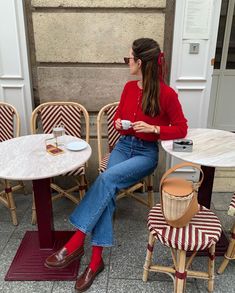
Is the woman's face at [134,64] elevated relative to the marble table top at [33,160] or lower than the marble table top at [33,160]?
elevated

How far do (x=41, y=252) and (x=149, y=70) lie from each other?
1.56m

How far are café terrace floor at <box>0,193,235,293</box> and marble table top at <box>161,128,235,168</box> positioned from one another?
0.83 m

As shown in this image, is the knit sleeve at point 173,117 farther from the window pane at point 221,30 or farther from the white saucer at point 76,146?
the window pane at point 221,30

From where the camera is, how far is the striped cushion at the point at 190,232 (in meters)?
1.73

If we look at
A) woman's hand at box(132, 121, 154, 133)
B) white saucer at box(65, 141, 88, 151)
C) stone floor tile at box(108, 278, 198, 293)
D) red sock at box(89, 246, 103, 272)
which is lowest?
stone floor tile at box(108, 278, 198, 293)

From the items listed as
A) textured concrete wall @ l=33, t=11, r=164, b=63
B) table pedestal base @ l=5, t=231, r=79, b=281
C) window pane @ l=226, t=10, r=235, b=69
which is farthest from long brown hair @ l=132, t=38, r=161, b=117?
window pane @ l=226, t=10, r=235, b=69

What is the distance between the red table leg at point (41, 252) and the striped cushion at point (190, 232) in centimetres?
72

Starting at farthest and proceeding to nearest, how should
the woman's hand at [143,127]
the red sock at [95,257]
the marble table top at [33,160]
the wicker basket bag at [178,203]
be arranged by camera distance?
the woman's hand at [143,127]
the red sock at [95,257]
the marble table top at [33,160]
the wicker basket bag at [178,203]

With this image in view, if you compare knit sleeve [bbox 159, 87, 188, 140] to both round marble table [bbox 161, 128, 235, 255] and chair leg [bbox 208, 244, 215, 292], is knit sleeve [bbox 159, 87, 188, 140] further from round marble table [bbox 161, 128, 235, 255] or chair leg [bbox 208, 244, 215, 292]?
chair leg [bbox 208, 244, 215, 292]

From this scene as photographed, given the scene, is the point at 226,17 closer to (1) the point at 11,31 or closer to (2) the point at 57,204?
(1) the point at 11,31

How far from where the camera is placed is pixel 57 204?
3059 mm

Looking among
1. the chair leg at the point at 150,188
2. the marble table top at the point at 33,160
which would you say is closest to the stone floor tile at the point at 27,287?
the marble table top at the point at 33,160

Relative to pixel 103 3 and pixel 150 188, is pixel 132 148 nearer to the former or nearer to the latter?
pixel 150 188

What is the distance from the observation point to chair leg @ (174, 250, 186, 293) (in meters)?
1.79
